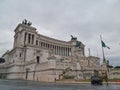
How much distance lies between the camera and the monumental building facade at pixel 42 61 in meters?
46.4

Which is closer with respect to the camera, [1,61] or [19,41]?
[19,41]

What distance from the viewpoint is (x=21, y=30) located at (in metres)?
85.2

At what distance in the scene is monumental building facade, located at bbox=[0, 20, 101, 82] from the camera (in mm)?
46406

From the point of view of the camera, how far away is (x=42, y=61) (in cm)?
7131

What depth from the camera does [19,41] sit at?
8450 centimetres

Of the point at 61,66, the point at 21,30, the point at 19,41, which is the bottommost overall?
the point at 61,66

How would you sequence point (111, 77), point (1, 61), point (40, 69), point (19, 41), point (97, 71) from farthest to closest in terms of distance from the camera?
point (1, 61) < point (19, 41) < point (40, 69) < point (97, 71) < point (111, 77)

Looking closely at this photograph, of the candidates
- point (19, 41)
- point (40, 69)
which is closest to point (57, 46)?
point (19, 41)

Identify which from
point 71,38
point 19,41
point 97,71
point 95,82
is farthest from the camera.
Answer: point 71,38

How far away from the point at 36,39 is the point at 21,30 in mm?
9550

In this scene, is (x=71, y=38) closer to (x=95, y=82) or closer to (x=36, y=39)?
(x=36, y=39)

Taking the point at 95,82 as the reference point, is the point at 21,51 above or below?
above

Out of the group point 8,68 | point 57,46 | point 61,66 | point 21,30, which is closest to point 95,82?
point 61,66

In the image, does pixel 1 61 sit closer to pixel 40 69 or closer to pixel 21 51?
pixel 21 51
